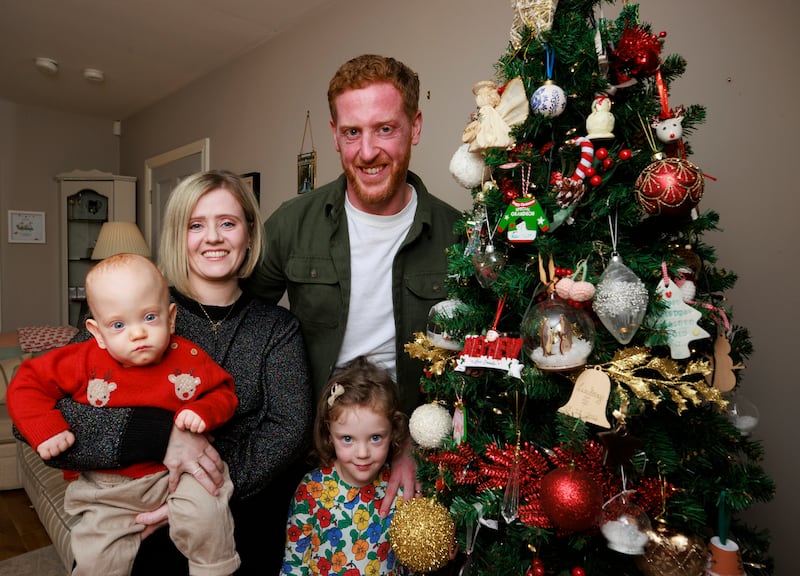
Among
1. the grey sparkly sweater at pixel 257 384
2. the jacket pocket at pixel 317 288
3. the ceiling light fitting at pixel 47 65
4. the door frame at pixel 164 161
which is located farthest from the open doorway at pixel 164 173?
the grey sparkly sweater at pixel 257 384

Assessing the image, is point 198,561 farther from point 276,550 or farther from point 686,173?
point 686,173

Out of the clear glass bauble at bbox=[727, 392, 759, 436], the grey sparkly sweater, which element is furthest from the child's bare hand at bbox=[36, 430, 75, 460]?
the clear glass bauble at bbox=[727, 392, 759, 436]

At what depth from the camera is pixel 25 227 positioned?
5.04 metres

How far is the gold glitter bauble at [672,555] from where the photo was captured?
0.91m

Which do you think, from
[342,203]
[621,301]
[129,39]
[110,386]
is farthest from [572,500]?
[129,39]

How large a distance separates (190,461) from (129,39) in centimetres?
340

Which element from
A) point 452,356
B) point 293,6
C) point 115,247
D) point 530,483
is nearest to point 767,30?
point 452,356

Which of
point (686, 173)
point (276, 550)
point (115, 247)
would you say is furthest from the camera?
point (115, 247)

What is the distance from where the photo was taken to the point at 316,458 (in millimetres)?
1508

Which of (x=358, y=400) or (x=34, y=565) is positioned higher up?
(x=358, y=400)

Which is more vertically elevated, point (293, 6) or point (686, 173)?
point (293, 6)

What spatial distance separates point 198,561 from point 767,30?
1990 mm

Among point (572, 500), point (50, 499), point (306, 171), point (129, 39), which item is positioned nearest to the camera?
point (572, 500)

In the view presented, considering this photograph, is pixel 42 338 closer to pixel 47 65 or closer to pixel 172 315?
pixel 47 65
